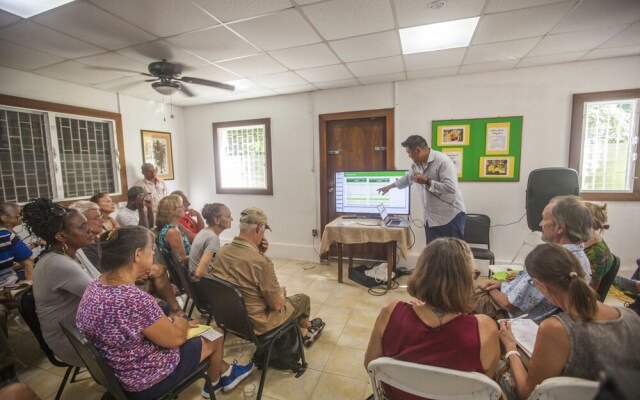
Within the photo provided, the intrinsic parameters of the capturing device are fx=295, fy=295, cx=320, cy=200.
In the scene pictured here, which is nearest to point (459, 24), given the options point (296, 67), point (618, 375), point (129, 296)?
point (296, 67)

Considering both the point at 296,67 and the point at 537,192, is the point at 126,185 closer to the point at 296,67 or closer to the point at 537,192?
the point at 296,67

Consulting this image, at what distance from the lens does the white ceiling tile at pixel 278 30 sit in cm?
218

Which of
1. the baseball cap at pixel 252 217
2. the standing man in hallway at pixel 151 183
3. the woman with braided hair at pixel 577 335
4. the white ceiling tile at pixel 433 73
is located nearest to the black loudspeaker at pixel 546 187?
the white ceiling tile at pixel 433 73

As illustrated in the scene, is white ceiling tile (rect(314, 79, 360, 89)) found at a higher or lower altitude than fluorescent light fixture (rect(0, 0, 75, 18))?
higher

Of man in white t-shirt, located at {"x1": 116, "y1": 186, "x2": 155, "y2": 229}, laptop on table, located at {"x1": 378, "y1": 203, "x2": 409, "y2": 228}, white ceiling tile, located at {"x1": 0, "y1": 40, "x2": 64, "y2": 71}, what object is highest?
white ceiling tile, located at {"x1": 0, "y1": 40, "x2": 64, "y2": 71}

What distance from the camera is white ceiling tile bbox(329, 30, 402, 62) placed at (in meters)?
2.53

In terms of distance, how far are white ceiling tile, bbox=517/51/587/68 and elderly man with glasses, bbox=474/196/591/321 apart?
2.27m

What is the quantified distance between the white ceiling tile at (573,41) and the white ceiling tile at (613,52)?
0.66 feet

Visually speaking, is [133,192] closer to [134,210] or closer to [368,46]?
[134,210]

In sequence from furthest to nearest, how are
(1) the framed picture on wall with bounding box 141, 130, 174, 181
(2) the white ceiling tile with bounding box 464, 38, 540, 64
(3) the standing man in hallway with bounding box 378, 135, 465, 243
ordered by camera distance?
(1) the framed picture on wall with bounding box 141, 130, 174, 181 → (3) the standing man in hallway with bounding box 378, 135, 465, 243 → (2) the white ceiling tile with bounding box 464, 38, 540, 64

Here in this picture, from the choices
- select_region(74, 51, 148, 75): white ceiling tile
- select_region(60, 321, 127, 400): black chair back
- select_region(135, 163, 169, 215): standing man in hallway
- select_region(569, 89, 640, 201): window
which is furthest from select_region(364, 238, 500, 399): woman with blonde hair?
select_region(135, 163, 169, 215): standing man in hallway

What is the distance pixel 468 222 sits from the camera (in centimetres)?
361

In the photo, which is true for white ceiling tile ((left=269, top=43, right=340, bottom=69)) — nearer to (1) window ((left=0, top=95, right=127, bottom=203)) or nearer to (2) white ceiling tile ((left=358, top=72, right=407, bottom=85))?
(2) white ceiling tile ((left=358, top=72, right=407, bottom=85))

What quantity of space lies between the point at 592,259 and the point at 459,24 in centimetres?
192
